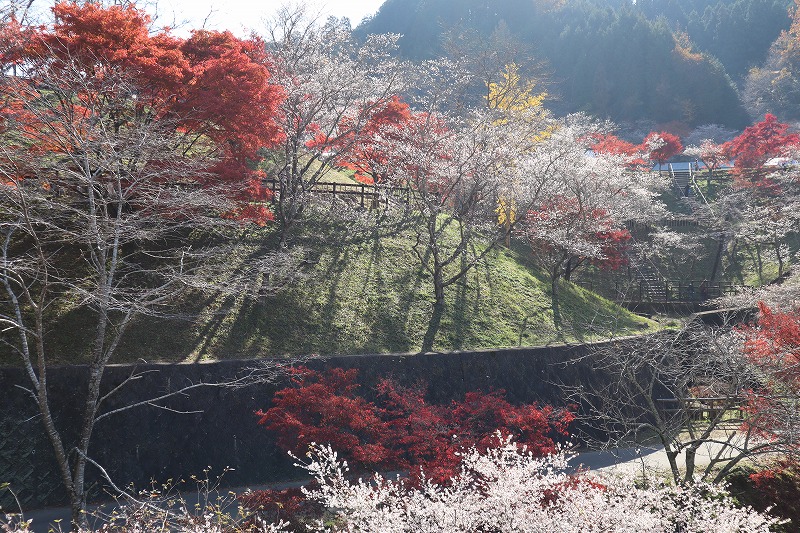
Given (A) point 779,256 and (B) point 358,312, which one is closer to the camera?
(B) point 358,312

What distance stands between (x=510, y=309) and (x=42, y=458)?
516 inches

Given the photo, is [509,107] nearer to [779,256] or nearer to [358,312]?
[358,312]

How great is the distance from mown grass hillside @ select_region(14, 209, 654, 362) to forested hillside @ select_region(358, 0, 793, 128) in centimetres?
3716

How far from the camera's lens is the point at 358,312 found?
615 inches

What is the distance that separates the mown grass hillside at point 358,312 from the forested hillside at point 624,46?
37.2 meters

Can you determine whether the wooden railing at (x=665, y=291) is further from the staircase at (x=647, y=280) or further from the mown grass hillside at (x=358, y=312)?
the mown grass hillside at (x=358, y=312)

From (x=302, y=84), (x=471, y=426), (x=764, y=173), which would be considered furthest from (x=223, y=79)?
(x=764, y=173)

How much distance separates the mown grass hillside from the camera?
12734 mm

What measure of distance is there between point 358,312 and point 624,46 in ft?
184

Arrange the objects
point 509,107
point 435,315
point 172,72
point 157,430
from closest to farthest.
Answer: point 157,430
point 172,72
point 435,315
point 509,107

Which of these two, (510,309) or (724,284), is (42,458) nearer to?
(510,309)

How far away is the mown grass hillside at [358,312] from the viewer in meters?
12.7

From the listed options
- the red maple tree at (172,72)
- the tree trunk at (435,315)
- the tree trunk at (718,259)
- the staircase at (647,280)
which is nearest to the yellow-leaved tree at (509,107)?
the tree trunk at (435,315)

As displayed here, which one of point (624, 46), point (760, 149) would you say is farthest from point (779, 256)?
point (624, 46)
